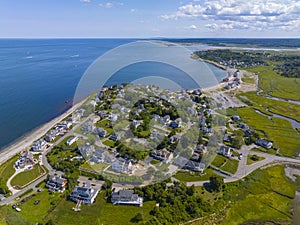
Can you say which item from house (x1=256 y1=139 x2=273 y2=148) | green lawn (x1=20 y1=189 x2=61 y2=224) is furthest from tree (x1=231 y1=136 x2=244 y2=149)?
green lawn (x1=20 y1=189 x2=61 y2=224)

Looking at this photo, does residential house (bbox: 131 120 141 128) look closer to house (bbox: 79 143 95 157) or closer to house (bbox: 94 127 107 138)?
house (bbox: 94 127 107 138)

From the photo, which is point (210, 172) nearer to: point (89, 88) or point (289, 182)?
point (289, 182)

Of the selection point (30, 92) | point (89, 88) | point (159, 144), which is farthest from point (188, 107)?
point (30, 92)

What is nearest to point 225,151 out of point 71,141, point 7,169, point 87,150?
point 87,150

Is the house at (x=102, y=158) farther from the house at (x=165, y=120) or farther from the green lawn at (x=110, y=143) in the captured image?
Result: the house at (x=165, y=120)

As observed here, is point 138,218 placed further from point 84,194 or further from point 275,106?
point 275,106

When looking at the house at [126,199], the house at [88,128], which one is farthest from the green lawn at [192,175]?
the house at [88,128]
